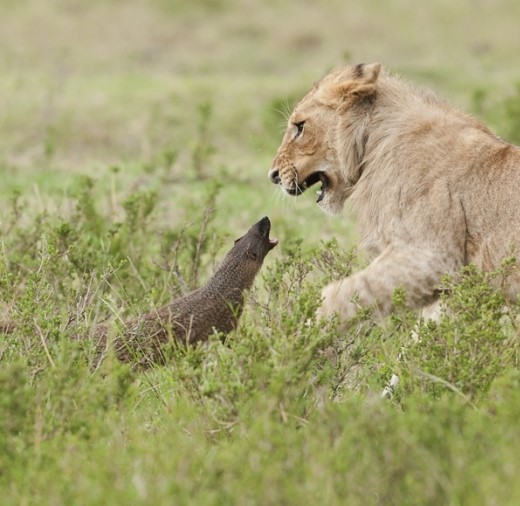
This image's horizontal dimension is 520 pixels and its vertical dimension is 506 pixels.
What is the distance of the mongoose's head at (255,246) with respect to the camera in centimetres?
641

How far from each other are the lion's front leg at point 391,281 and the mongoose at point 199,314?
462 mm

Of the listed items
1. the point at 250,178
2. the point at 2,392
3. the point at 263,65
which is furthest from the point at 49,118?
the point at 2,392

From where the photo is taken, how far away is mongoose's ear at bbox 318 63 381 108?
566cm

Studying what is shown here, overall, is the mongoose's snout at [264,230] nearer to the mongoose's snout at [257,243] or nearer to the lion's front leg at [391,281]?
the mongoose's snout at [257,243]

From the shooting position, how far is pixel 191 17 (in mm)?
26391

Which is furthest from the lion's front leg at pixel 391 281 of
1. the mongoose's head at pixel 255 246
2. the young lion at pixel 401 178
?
the mongoose's head at pixel 255 246

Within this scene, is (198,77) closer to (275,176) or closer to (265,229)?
(265,229)

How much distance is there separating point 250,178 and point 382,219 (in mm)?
7495

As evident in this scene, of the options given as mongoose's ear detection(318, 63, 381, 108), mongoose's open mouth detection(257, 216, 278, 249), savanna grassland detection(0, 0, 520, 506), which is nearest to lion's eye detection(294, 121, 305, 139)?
mongoose's ear detection(318, 63, 381, 108)

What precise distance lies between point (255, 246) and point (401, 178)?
53.1 inches

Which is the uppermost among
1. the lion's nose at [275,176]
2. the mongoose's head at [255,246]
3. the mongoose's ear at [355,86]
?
the mongoose's ear at [355,86]

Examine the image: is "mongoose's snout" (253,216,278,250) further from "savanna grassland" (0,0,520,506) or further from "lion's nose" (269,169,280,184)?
"lion's nose" (269,169,280,184)

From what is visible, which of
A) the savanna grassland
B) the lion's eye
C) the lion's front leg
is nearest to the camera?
the savanna grassland

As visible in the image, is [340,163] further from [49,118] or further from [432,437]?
[49,118]
